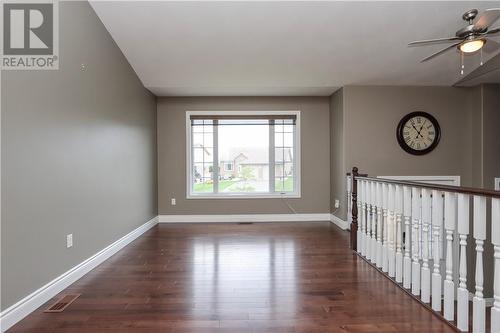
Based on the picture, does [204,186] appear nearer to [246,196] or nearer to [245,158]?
[246,196]

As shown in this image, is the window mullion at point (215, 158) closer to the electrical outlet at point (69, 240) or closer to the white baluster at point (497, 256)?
the electrical outlet at point (69, 240)

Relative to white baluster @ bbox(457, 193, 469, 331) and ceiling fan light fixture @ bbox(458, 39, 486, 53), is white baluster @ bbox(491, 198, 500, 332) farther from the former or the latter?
ceiling fan light fixture @ bbox(458, 39, 486, 53)

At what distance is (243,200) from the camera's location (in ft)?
18.0

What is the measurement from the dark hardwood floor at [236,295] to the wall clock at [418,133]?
7.33 ft

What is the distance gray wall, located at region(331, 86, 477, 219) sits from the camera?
475 centimetres

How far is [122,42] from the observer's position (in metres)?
3.62

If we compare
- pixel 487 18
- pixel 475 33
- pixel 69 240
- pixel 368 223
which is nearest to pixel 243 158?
pixel 368 223

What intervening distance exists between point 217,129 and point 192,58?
174 centimetres

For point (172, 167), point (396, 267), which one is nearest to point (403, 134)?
point (396, 267)

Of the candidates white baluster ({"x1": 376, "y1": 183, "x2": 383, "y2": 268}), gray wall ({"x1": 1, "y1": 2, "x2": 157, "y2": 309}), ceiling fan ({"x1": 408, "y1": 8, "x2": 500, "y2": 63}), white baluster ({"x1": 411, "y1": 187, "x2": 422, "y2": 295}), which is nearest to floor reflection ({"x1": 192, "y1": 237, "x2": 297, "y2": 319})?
white baluster ({"x1": 376, "y1": 183, "x2": 383, "y2": 268})

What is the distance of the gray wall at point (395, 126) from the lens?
4754 millimetres

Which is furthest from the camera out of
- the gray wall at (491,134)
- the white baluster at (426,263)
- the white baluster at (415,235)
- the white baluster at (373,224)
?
the gray wall at (491,134)

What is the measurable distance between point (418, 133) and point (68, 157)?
16.6 ft

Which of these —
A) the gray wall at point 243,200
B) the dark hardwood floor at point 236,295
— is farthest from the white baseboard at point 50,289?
the gray wall at point 243,200
